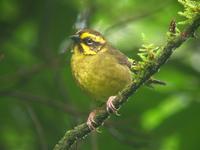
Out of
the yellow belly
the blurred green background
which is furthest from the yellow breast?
the blurred green background

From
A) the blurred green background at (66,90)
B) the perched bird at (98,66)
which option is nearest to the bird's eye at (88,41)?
the perched bird at (98,66)

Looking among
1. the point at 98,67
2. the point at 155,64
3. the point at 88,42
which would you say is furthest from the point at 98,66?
the point at 155,64

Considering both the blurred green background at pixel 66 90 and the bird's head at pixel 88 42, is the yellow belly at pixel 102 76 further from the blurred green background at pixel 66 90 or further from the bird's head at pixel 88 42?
the blurred green background at pixel 66 90

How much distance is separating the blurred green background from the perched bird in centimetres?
74

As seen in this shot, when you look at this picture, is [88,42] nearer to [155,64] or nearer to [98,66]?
[98,66]

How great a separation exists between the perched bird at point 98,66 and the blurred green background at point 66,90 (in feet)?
2.44

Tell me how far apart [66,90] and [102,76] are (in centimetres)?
146

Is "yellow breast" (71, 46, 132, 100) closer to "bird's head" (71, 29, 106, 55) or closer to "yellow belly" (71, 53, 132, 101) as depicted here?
"yellow belly" (71, 53, 132, 101)

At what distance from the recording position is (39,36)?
20.3 ft

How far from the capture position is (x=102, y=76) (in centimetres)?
480

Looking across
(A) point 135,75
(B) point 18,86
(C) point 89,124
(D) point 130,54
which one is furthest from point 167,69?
(A) point 135,75

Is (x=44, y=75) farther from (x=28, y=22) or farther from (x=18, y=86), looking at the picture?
(x=28, y=22)

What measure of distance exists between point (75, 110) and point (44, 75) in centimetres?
57

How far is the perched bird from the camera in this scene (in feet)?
15.7
